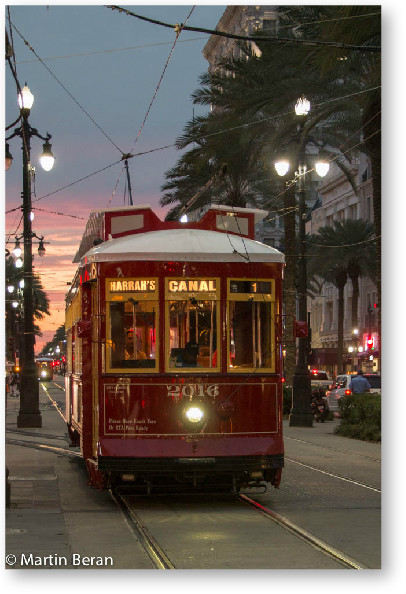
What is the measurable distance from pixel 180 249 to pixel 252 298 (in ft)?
3.24

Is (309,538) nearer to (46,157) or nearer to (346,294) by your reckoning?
(46,157)

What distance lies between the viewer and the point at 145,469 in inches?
451

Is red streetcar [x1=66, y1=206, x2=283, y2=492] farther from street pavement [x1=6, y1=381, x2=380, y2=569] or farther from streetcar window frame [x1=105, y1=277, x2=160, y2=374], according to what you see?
street pavement [x1=6, y1=381, x2=380, y2=569]

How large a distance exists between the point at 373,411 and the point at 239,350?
1300 centimetres

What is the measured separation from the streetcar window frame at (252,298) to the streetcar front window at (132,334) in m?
0.84

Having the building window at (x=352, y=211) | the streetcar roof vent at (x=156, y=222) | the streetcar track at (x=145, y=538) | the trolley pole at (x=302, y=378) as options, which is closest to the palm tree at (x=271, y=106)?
the trolley pole at (x=302, y=378)

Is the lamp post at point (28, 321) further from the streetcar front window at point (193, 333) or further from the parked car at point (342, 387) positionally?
the streetcar front window at point (193, 333)

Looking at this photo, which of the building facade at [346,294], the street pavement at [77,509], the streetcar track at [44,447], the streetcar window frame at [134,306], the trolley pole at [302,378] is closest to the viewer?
the street pavement at [77,509]

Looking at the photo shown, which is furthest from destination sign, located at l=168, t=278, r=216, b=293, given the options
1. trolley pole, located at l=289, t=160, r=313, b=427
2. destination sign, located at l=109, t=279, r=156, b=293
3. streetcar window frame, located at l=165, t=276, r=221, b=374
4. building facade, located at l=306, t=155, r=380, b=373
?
building facade, located at l=306, t=155, r=380, b=373

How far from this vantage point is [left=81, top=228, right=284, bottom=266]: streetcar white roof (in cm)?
1173

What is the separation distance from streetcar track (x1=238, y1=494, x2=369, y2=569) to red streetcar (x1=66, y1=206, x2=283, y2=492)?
49cm

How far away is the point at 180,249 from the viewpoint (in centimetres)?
1180

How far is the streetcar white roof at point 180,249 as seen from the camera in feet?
38.5

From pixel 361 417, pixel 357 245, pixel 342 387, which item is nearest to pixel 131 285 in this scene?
pixel 361 417
